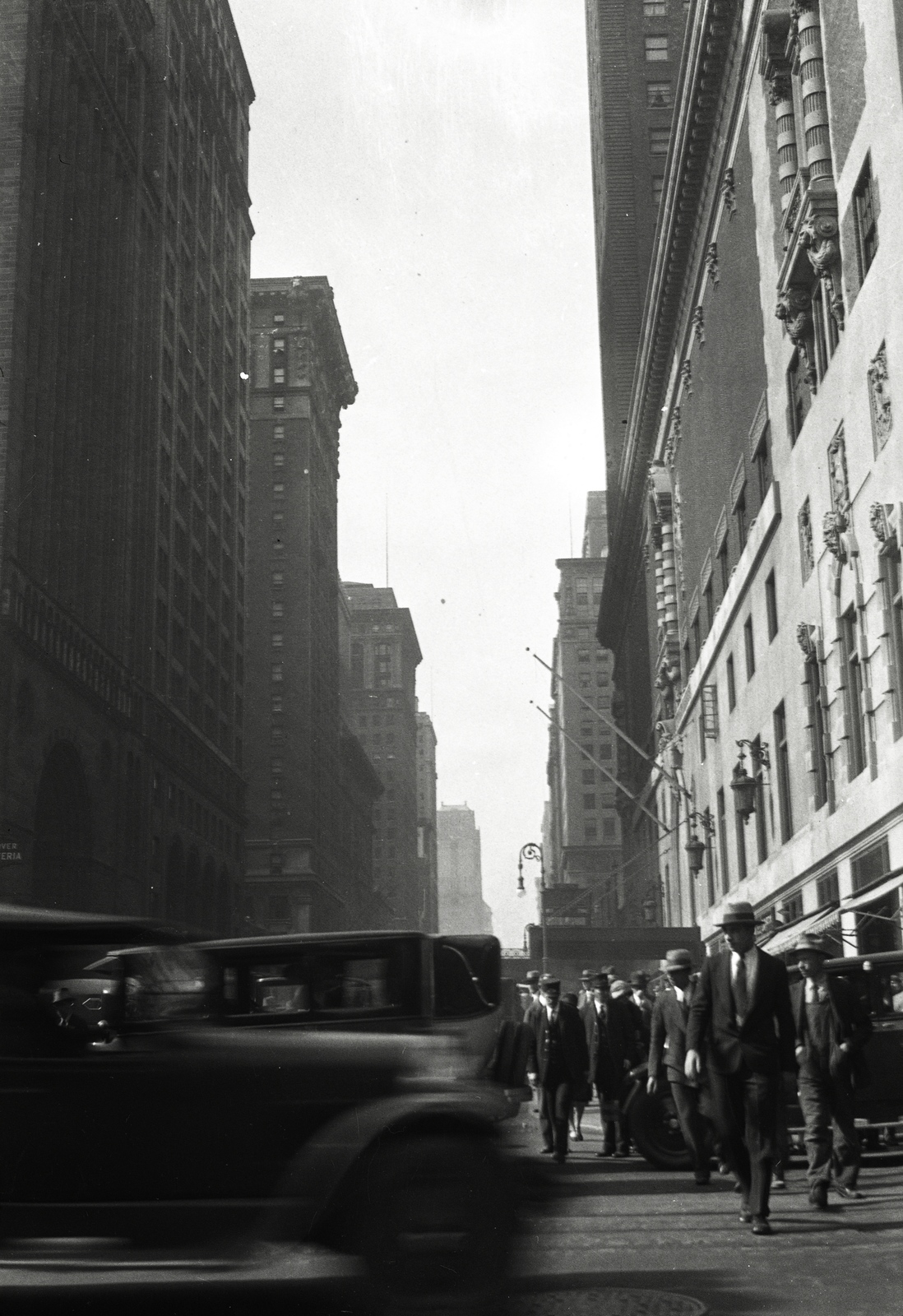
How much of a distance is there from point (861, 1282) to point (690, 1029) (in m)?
2.77

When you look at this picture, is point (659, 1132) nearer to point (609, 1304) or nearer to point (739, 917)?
point (739, 917)

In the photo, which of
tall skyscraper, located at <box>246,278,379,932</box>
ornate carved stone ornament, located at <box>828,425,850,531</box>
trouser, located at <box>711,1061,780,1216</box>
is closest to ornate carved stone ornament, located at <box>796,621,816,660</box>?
ornate carved stone ornament, located at <box>828,425,850,531</box>

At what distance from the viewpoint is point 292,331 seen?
135625mm

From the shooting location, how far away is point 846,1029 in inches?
519

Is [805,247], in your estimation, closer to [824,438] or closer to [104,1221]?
[824,438]

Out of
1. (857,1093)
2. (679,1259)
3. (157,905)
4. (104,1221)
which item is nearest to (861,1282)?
(679,1259)

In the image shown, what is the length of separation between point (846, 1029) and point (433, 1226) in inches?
264

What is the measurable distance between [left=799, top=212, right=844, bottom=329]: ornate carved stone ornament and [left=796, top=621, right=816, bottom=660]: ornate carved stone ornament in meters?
5.91

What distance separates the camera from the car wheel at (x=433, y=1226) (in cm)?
728

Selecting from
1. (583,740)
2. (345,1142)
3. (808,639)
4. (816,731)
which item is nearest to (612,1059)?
(345,1142)

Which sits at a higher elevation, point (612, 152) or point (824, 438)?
point (612, 152)

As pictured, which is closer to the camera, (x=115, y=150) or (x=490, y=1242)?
(x=490, y=1242)

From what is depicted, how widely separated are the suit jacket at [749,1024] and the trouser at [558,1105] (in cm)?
581

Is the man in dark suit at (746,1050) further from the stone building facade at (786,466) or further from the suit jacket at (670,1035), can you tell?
the stone building facade at (786,466)
